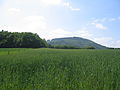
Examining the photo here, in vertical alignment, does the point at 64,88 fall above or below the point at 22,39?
below

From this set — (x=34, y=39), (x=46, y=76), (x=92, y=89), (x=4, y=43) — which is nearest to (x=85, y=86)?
(x=92, y=89)

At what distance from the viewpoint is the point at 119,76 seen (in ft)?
24.3

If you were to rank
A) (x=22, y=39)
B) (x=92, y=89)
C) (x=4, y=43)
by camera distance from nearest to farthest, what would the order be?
1. (x=92, y=89)
2. (x=4, y=43)
3. (x=22, y=39)

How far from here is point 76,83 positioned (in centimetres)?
654

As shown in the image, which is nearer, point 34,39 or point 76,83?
point 76,83

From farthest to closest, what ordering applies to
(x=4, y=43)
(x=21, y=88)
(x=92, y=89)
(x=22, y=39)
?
1. (x=22, y=39)
2. (x=4, y=43)
3. (x=21, y=88)
4. (x=92, y=89)

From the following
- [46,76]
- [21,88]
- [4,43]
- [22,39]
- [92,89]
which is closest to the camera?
[92,89]

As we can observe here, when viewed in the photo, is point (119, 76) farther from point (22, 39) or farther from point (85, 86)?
point (22, 39)

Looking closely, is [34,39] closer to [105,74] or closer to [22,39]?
[22,39]

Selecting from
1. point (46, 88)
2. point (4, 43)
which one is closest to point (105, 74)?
point (46, 88)

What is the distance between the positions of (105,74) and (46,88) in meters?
2.78

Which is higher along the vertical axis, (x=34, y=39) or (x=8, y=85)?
(x=34, y=39)

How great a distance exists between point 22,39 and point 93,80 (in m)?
63.3

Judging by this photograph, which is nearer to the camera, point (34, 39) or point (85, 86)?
point (85, 86)
